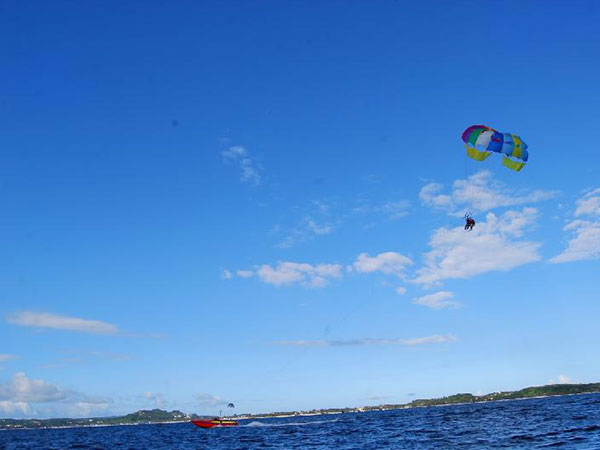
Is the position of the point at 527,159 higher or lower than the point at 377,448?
higher

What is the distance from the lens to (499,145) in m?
39.3

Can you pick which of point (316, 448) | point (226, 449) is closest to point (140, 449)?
point (226, 449)

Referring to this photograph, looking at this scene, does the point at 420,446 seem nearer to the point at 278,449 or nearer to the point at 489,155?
the point at 278,449

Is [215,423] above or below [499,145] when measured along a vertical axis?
below

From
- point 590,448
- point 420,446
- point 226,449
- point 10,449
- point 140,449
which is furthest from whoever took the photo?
point 10,449

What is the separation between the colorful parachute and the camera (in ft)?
129

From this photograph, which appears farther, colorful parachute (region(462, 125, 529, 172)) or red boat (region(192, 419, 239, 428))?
red boat (region(192, 419, 239, 428))

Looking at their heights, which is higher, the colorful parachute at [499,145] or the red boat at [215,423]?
the colorful parachute at [499,145]

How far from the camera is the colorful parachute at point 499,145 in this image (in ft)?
129

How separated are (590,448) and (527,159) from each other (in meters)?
22.1

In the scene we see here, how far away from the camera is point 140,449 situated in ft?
214

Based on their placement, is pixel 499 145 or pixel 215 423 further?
pixel 215 423

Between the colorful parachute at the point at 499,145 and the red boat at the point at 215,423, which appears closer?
the colorful parachute at the point at 499,145

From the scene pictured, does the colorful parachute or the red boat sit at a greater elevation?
the colorful parachute
